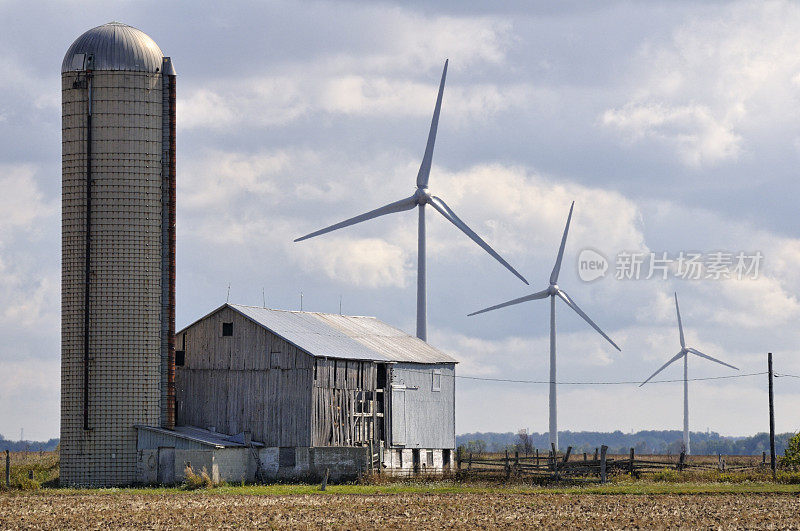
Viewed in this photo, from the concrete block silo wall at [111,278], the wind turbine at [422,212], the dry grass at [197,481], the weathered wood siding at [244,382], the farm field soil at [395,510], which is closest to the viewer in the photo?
the farm field soil at [395,510]

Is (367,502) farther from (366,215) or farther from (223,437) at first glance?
(366,215)

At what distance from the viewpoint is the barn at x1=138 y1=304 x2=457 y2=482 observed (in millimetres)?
63500

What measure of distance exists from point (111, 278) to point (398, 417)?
17729 mm

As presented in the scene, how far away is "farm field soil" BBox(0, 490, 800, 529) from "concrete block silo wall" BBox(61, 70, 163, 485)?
6635mm

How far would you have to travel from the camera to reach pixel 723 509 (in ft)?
157

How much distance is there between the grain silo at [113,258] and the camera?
2515 inches

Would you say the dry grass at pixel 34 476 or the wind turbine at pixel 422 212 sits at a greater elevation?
the wind turbine at pixel 422 212

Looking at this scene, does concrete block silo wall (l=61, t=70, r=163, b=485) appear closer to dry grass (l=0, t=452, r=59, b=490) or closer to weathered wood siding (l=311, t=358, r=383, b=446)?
dry grass (l=0, t=452, r=59, b=490)

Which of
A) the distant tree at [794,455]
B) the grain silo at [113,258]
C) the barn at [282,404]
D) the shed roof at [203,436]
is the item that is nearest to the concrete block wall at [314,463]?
the barn at [282,404]

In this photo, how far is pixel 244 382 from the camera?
2618 inches

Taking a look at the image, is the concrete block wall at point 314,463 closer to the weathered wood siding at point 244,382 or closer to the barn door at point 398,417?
the weathered wood siding at point 244,382

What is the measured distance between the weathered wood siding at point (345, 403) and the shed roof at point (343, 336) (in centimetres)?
66

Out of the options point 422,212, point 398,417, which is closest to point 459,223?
point 422,212

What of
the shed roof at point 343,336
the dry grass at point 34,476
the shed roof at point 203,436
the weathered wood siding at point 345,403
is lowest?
the dry grass at point 34,476
